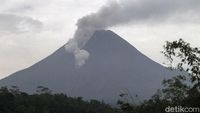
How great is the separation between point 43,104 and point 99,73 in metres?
96.7

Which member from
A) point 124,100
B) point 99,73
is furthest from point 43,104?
point 99,73

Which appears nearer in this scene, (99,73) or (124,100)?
(124,100)

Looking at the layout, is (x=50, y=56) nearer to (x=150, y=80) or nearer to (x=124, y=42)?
(x=124, y=42)

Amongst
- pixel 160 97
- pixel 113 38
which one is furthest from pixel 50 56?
pixel 160 97

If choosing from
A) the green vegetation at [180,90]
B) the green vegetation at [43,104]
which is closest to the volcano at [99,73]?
the green vegetation at [43,104]

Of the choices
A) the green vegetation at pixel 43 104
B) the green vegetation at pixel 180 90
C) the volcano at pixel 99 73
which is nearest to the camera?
the green vegetation at pixel 180 90

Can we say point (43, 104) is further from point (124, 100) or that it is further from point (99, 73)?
point (99, 73)

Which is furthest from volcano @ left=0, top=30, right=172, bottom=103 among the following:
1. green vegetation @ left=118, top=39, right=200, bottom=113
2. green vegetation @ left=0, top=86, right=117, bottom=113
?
green vegetation @ left=118, top=39, right=200, bottom=113

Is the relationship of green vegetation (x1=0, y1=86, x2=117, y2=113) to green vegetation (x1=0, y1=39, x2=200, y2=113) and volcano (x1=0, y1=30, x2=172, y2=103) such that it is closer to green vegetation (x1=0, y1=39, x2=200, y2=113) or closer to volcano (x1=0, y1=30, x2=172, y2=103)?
green vegetation (x1=0, y1=39, x2=200, y2=113)

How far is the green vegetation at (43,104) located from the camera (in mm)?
40781

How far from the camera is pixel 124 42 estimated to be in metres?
157

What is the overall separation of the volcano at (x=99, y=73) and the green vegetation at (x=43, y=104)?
227ft

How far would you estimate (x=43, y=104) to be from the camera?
4484 cm

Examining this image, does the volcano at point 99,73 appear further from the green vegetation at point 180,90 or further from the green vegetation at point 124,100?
the green vegetation at point 180,90
